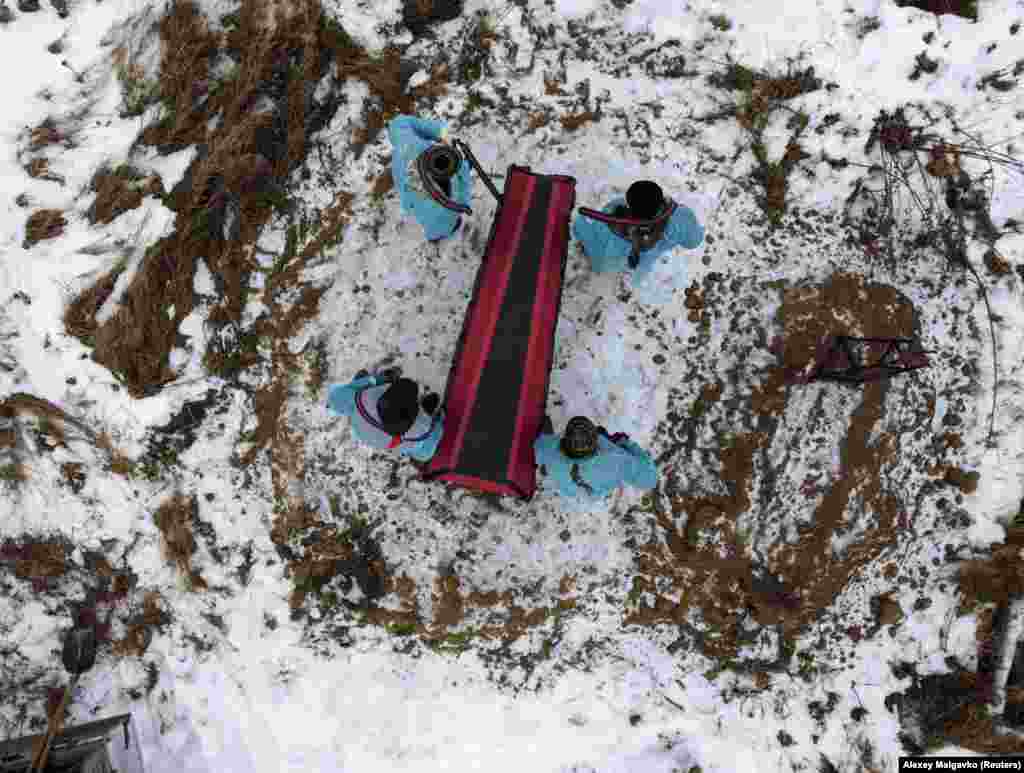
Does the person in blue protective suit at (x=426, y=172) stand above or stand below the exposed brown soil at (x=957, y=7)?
below

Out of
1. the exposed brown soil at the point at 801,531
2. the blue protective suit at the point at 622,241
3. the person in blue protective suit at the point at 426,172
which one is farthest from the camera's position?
Answer: the exposed brown soil at the point at 801,531

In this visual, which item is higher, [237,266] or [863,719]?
[237,266]

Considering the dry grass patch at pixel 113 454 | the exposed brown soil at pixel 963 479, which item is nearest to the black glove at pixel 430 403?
the dry grass patch at pixel 113 454

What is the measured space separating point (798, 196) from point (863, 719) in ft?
14.6

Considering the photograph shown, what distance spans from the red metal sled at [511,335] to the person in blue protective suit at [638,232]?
35 cm

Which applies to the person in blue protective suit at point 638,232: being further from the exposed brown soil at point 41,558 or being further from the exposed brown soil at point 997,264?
the exposed brown soil at point 41,558

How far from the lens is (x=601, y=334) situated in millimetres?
4820

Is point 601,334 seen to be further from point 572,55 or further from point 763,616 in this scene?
point 763,616

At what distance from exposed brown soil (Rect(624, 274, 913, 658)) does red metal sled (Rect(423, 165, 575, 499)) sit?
157 cm

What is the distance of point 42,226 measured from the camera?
16.0 feet

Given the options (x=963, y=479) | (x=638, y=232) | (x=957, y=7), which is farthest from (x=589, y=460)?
(x=957, y=7)

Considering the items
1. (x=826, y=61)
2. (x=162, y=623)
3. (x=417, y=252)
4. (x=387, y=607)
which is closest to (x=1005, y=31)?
(x=826, y=61)

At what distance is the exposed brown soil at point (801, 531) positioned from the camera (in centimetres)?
472

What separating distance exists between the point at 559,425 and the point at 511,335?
1195 mm
